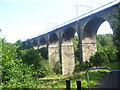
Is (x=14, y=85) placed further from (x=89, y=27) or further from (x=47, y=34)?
(x=47, y=34)

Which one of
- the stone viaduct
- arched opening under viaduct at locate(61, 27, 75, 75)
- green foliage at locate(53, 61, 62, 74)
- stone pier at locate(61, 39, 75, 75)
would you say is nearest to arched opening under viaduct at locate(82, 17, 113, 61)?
the stone viaduct

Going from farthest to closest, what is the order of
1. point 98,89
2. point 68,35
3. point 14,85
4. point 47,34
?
1. point 47,34
2. point 68,35
3. point 98,89
4. point 14,85

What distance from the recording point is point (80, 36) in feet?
56.0

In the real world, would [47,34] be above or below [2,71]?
above

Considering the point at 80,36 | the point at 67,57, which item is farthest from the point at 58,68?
the point at 80,36

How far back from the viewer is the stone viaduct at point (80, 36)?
14.0m

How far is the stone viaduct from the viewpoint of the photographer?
14.0 meters

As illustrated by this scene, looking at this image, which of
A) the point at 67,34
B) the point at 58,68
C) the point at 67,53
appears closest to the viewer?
the point at 67,34

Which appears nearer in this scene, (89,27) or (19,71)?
(19,71)

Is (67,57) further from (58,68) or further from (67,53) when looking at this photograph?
(58,68)

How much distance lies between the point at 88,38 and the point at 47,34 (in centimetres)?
920

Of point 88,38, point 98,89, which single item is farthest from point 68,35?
point 98,89

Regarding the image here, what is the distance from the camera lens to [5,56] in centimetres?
324

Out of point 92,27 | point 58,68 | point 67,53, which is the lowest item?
point 58,68
